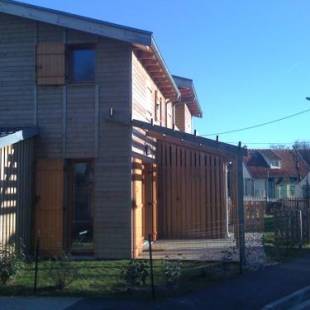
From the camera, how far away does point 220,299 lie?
11.0 meters

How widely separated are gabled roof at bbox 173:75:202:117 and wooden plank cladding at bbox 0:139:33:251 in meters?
12.3

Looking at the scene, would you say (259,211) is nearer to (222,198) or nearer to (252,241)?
(222,198)

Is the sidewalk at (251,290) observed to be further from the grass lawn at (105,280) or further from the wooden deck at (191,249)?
the wooden deck at (191,249)

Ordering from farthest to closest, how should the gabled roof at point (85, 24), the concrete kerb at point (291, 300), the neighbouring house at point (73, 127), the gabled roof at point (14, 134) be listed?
1. the neighbouring house at point (73, 127)
2. the gabled roof at point (85, 24)
3. the gabled roof at point (14, 134)
4. the concrete kerb at point (291, 300)

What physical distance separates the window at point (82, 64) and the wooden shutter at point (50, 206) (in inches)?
93.8

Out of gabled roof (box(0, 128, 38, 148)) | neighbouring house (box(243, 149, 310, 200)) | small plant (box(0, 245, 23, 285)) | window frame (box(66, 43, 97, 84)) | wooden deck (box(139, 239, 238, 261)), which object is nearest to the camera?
small plant (box(0, 245, 23, 285))

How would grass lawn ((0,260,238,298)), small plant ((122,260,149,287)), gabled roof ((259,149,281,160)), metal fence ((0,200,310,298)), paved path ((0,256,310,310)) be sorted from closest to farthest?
paved path ((0,256,310,310)) → grass lawn ((0,260,238,298)) → small plant ((122,260,149,287)) → metal fence ((0,200,310,298)) → gabled roof ((259,149,281,160))

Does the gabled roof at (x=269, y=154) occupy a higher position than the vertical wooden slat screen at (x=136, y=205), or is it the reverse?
the gabled roof at (x=269, y=154)

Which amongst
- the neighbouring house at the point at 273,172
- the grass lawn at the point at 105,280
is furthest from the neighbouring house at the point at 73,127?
the neighbouring house at the point at 273,172

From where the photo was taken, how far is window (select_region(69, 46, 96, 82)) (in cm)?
1723

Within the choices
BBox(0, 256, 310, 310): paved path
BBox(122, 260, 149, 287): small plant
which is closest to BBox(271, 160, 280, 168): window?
BBox(0, 256, 310, 310): paved path

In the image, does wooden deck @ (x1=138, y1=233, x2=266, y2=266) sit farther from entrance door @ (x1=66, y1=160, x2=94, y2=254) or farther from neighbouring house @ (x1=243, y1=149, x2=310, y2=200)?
neighbouring house @ (x1=243, y1=149, x2=310, y2=200)

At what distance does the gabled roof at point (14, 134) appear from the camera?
48.9ft

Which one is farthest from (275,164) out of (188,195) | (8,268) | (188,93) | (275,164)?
(8,268)
